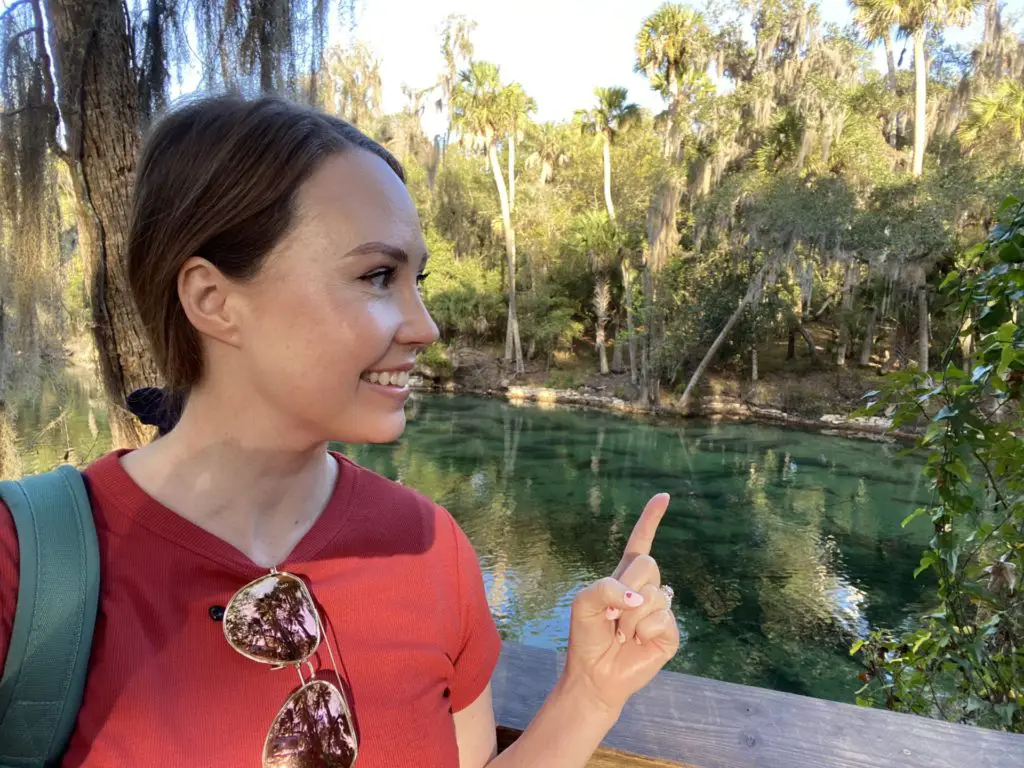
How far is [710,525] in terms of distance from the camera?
9.58 meters

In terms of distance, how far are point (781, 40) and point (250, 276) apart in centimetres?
2080

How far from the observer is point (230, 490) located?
77 cm

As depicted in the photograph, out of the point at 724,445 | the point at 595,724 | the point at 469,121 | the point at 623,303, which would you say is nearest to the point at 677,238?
the point at 623,303

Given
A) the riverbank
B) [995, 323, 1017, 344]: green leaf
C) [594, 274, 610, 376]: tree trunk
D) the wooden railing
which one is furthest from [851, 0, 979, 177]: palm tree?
the wooden railing

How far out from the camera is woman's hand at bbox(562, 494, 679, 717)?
2.62 ft

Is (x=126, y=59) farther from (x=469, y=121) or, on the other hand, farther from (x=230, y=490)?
(x=469, y=121)

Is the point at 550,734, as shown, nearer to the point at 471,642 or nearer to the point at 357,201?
the point at 471,642

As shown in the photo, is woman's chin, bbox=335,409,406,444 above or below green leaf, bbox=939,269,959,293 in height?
below

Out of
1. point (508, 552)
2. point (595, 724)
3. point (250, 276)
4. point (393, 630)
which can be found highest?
point (250, 276)

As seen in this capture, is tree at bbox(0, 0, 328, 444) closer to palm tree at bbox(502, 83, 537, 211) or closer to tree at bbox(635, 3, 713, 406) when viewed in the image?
tree at bbox(635, 3, 713, 406)

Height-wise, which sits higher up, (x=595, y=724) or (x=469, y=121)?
(x=469, y=121)

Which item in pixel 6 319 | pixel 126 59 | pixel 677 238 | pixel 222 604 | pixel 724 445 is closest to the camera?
Answer: pixel 222 604

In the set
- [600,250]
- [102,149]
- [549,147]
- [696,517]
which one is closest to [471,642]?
[102,149]

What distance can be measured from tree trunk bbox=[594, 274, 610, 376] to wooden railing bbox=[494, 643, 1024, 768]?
782 inches
